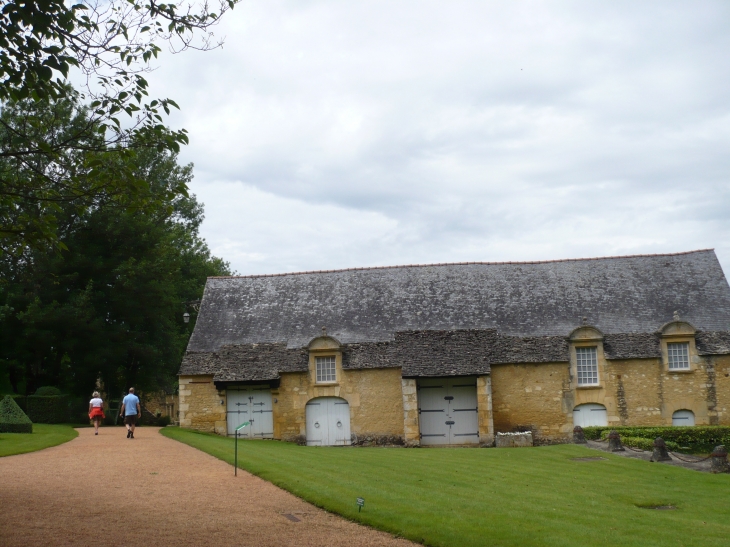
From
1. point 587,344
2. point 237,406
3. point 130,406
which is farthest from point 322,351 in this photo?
point 587,344

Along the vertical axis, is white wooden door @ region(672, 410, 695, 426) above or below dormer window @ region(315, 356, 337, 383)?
below

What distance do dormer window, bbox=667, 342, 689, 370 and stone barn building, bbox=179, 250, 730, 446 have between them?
0.04 m

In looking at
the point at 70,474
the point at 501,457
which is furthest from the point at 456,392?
the point at 70,474

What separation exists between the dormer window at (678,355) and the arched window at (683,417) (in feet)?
4.97

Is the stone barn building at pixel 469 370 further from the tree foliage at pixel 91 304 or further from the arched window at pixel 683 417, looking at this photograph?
the tree foliage at pixel 91 304

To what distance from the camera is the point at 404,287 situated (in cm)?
2886

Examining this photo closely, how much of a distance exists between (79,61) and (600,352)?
70.8ft

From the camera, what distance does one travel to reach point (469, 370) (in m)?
24.5

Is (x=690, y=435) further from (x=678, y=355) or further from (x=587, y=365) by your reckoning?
(x=587, y=365)

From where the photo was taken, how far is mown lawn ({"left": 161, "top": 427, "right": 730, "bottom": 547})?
894cm

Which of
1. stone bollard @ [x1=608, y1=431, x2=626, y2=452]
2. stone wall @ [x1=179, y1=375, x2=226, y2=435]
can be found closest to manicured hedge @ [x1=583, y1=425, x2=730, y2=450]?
stone bollard @ [x1=608, y1=431, x2=626, y2=452]

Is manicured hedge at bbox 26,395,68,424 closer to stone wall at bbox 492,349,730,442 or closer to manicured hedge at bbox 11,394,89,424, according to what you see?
manicured hedge at bbox 11,394,89,424

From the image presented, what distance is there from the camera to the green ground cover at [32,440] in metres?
16.5

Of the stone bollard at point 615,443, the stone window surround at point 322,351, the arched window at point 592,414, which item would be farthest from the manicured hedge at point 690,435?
the stone window surround at point 322,351
